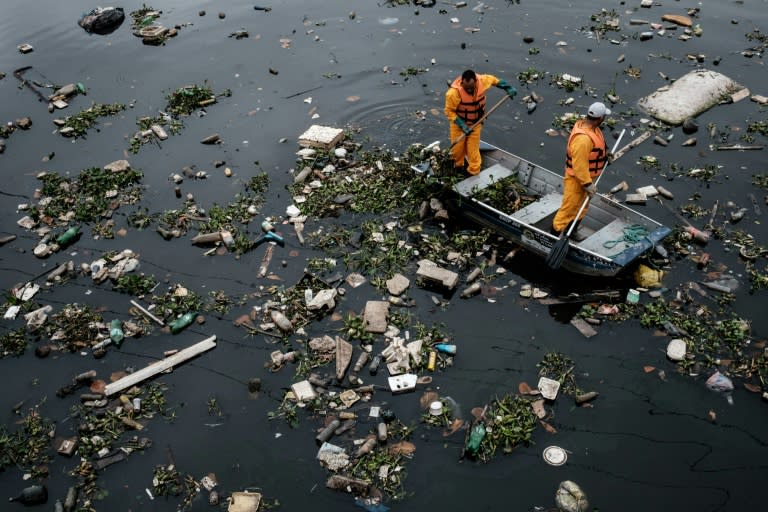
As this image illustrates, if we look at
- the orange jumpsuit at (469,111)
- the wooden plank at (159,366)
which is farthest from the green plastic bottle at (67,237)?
the orange jumpsuit at (469,111)

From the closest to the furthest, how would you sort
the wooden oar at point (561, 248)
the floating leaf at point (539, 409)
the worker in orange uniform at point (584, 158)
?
the floating leaf at point (539, 409), the worker in orange uniform at point (584, 158), the wooden oar at point (561, 248)

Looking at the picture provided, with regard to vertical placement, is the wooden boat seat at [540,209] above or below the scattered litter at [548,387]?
above

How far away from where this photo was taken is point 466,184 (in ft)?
35.2

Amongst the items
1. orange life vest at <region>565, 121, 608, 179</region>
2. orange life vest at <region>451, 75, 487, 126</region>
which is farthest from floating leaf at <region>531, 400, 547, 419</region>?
orange life vest at <region>451, 75, 487, 126</region>

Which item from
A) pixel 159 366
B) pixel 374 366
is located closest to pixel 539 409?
pixel 374 366

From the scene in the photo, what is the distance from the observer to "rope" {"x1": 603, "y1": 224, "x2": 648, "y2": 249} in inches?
356

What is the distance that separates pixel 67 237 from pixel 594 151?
1024 cm

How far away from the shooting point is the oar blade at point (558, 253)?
8.86 metres

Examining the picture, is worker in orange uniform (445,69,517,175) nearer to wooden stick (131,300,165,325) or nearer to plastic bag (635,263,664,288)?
plastic bag (635,263,664,288)

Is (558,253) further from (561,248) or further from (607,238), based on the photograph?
(607,238)

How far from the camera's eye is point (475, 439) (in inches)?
280

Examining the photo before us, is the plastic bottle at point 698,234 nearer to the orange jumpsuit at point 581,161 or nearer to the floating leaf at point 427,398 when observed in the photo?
the orange jumpsuit at point 581,161

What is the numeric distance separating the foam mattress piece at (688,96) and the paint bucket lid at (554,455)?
9.25 meters

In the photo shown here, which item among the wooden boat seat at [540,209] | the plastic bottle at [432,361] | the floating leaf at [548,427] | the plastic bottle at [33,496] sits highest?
the wooden boat seat at [540,209]
